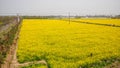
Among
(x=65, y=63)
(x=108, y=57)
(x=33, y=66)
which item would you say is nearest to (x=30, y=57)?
(x=33, y=66)

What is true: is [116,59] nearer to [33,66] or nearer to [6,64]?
[33,66]

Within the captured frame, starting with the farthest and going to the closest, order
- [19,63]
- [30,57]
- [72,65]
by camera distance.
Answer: [30,57]
[19,63]
[72,65]

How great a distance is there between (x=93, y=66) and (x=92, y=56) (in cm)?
178

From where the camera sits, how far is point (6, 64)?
11109 millimetres

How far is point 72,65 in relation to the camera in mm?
9141

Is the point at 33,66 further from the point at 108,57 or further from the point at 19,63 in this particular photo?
the point at 108,57

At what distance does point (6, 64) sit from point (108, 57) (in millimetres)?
5806

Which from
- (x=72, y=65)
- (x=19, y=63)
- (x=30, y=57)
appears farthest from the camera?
(x=30, y=57)

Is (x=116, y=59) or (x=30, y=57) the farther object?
(x=30, y=57)

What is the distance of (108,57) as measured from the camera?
10820 mm

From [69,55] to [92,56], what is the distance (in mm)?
1317

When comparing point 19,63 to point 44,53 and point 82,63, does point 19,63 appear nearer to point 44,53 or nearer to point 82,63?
point 44,53

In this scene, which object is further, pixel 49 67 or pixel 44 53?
pixel 44 53

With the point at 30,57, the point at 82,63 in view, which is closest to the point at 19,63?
the point at 30,57
